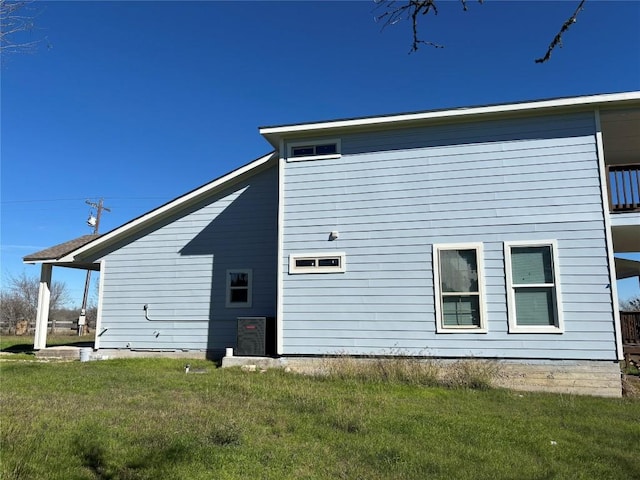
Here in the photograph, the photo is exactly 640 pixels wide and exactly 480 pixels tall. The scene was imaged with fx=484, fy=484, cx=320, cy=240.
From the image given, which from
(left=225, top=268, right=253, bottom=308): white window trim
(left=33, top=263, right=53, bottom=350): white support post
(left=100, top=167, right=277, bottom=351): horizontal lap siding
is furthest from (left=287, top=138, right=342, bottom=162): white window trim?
(left=33, top=263, right=53, bottom=350): white support post

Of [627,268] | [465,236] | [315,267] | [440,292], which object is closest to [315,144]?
[315,267]

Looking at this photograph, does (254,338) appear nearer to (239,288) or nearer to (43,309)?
(239,288)

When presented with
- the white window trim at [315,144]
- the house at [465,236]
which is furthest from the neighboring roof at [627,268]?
the white window trim at [315,144]

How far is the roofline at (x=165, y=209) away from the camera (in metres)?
12.6

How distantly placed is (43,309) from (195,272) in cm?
495

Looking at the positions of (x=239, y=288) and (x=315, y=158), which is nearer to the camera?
(x=315, y=158)

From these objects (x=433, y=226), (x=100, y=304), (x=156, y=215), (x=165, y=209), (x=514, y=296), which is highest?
(x=165, y=209)

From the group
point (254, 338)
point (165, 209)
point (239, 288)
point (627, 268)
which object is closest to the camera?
point (254, 338)

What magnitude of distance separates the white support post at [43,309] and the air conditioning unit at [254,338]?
21.7 ft

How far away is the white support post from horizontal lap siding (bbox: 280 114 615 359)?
8.00 metres

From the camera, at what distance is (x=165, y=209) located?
13.0 metres

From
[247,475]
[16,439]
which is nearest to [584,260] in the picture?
[247,475]

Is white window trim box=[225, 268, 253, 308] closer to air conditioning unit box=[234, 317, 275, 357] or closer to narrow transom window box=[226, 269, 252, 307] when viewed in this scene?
narrow transom window box=[226, 269, 252, 307]

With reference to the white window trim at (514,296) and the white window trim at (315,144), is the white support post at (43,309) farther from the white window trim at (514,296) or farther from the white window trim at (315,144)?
the white window trim at (514,296)
